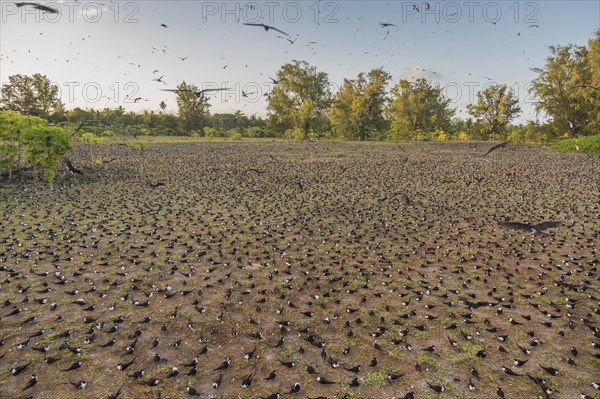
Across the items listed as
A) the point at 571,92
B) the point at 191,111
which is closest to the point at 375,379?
the point at 571,92

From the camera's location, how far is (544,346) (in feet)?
21.5

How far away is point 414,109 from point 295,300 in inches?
2989

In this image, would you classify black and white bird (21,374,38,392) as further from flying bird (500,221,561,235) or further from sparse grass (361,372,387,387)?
flying bird (500,221,561,235)

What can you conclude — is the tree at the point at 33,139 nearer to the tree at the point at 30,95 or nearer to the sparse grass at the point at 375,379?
the sparse grass at the point at 375,379

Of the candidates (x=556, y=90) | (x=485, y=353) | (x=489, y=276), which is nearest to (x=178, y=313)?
(x=485, y=353)

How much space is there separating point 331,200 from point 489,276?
32.5 ft

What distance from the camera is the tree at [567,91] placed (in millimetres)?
55062

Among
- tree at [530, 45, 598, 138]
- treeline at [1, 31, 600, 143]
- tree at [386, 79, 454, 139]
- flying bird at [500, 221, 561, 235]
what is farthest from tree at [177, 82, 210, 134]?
flying bird at [500, 221, 561, 235]

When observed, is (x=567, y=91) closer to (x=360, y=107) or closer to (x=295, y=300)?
(x=360, y=107)

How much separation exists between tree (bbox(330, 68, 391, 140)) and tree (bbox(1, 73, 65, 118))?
228 feet

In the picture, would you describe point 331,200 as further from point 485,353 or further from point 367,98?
point 367,98

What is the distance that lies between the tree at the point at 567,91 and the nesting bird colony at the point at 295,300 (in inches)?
2047

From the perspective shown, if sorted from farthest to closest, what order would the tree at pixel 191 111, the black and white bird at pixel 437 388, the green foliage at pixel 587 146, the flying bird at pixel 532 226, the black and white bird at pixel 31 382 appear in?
the tree at pixel 191 111 → the green foliage at pixel 587 146 → the flying bird at pixel 532 226 → the black and white bird at pixel 437 388 → the black and white bird at pixel 31 382

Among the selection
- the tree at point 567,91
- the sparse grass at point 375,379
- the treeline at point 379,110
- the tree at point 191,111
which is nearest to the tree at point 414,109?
the treeline at point 379,110
